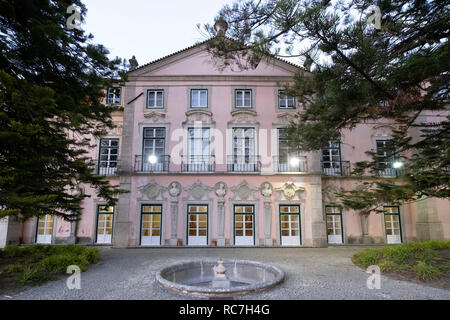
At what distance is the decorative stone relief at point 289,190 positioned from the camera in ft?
36.6

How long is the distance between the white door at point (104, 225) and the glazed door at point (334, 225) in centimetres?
1060

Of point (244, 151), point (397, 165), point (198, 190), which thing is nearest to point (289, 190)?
point (244, 151)

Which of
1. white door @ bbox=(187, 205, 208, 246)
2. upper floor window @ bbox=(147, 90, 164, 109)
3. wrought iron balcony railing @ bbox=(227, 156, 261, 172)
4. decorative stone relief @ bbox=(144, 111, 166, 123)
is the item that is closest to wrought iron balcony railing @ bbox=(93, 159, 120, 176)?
decorative stone relief @ bbox=(144, 111, 166, 123)

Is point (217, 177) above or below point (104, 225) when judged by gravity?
above

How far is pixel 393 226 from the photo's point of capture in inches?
471

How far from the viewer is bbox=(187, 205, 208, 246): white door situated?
1088 cm

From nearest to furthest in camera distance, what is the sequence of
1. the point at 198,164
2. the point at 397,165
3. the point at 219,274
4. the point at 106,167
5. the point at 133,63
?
the point at 219,274 < the point at 397,165 < the point at 198,164 < the point at 106,167 < the point at 133,63

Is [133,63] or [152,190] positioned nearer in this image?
[152,190]

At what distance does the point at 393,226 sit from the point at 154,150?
1250 cm

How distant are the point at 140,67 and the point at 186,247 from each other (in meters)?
9.13

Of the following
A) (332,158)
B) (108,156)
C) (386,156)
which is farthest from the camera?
(332,158)

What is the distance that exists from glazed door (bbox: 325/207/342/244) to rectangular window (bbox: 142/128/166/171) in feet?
27.8

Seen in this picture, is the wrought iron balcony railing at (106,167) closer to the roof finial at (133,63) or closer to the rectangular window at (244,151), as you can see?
the roof finial at (133,63)

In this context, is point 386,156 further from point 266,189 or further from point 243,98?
point 243,98
